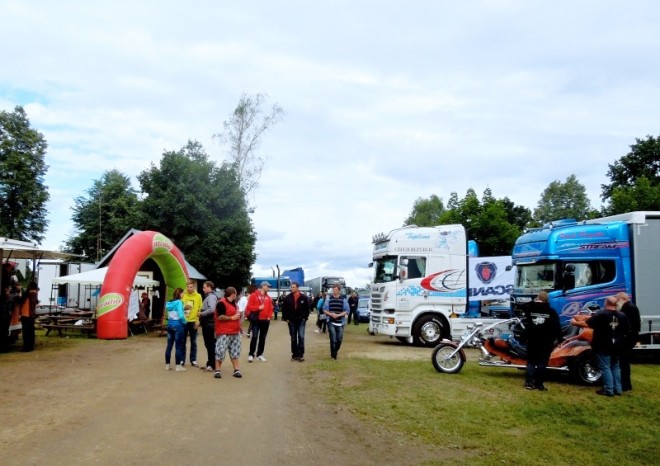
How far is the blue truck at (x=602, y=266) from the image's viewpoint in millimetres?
15305

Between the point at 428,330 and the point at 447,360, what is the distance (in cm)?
640

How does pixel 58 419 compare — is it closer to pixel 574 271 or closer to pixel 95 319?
pixel 574 271

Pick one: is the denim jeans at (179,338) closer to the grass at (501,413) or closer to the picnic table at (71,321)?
the grass at (501,413)

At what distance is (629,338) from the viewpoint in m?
10.9

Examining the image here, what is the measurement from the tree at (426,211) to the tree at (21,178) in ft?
116

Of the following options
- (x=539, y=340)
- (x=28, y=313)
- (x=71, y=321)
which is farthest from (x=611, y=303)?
(x=71, y=321)

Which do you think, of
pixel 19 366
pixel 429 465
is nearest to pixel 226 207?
pixel 19 366

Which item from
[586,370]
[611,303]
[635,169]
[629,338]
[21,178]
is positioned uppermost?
[635,169]

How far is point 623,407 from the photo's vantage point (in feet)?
31.6

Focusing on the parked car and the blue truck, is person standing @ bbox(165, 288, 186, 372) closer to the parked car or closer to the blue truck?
the blue truck

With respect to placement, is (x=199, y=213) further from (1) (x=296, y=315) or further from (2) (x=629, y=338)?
(2) (x=629, y=338)

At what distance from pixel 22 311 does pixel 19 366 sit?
3015 mm

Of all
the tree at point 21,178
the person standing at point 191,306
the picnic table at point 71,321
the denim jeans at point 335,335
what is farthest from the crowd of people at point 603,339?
the tree at point 21,178

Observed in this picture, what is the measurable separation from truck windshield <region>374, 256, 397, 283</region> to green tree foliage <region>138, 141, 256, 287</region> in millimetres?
18456
